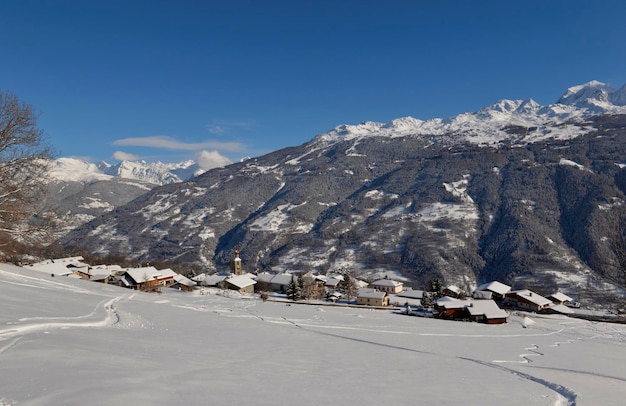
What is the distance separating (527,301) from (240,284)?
5520 centimetres

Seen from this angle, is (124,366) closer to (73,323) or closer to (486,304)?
(73,323)

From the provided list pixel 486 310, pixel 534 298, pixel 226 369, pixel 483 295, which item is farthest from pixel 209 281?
pixel 226 369

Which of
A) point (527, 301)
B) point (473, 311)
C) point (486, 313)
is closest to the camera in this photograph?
point (486, 313)

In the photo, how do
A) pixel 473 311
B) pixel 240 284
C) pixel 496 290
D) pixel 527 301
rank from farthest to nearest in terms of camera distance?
pixel 496 290 → pixel 240 284 → pixel 527 301 → pixel 473 311

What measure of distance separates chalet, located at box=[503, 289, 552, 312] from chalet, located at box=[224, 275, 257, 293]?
170 ft

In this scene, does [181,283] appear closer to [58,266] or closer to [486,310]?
[58,266]

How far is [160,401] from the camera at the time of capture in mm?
4320

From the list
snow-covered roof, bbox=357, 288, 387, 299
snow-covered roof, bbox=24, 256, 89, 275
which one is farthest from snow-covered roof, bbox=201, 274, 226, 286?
snow-covered roof, bbox=357, 288, 387, 299

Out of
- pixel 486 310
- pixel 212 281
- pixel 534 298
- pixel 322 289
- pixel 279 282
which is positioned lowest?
pixel 322 289

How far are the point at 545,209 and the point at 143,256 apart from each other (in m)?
198

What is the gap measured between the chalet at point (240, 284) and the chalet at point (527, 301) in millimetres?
51720

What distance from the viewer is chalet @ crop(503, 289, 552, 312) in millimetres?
64562

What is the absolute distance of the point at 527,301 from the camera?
6650cm

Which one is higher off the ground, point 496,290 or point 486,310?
point 486,310
